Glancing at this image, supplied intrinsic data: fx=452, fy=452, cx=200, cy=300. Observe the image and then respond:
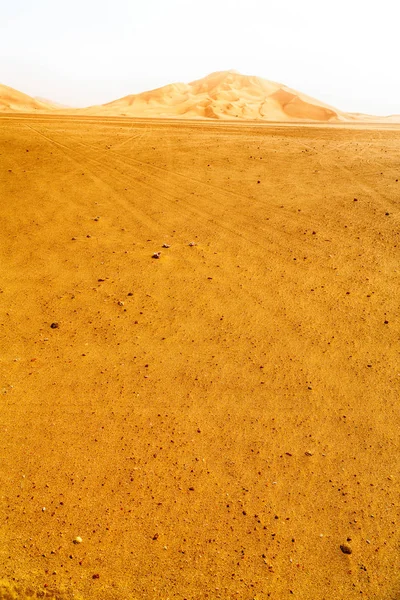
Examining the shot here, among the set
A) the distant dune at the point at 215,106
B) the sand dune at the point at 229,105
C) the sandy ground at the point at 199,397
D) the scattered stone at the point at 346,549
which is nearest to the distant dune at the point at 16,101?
the distant dune at the point at 215,106

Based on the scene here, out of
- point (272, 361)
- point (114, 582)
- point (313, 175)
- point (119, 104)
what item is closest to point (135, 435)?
point (114, 582)

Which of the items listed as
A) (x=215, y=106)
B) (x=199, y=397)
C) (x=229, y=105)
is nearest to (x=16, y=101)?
(x=215, y=106)

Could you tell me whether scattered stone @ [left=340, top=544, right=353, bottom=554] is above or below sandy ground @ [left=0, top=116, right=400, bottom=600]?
below

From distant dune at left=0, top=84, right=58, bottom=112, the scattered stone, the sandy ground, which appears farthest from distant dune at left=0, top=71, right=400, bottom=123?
the scattered stone

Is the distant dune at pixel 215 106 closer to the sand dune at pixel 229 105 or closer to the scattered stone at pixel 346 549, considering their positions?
the sand dune at pixel 229 105

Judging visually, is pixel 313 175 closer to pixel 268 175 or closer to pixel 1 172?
pixel 268 175

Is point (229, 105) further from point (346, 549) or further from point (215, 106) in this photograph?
point (346, 549)

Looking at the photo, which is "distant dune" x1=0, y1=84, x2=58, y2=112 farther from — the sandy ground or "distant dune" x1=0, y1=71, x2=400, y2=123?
the sandy ground

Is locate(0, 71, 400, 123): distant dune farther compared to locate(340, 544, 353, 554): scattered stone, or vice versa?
locate(0, 71, 400, 123): distant dune
